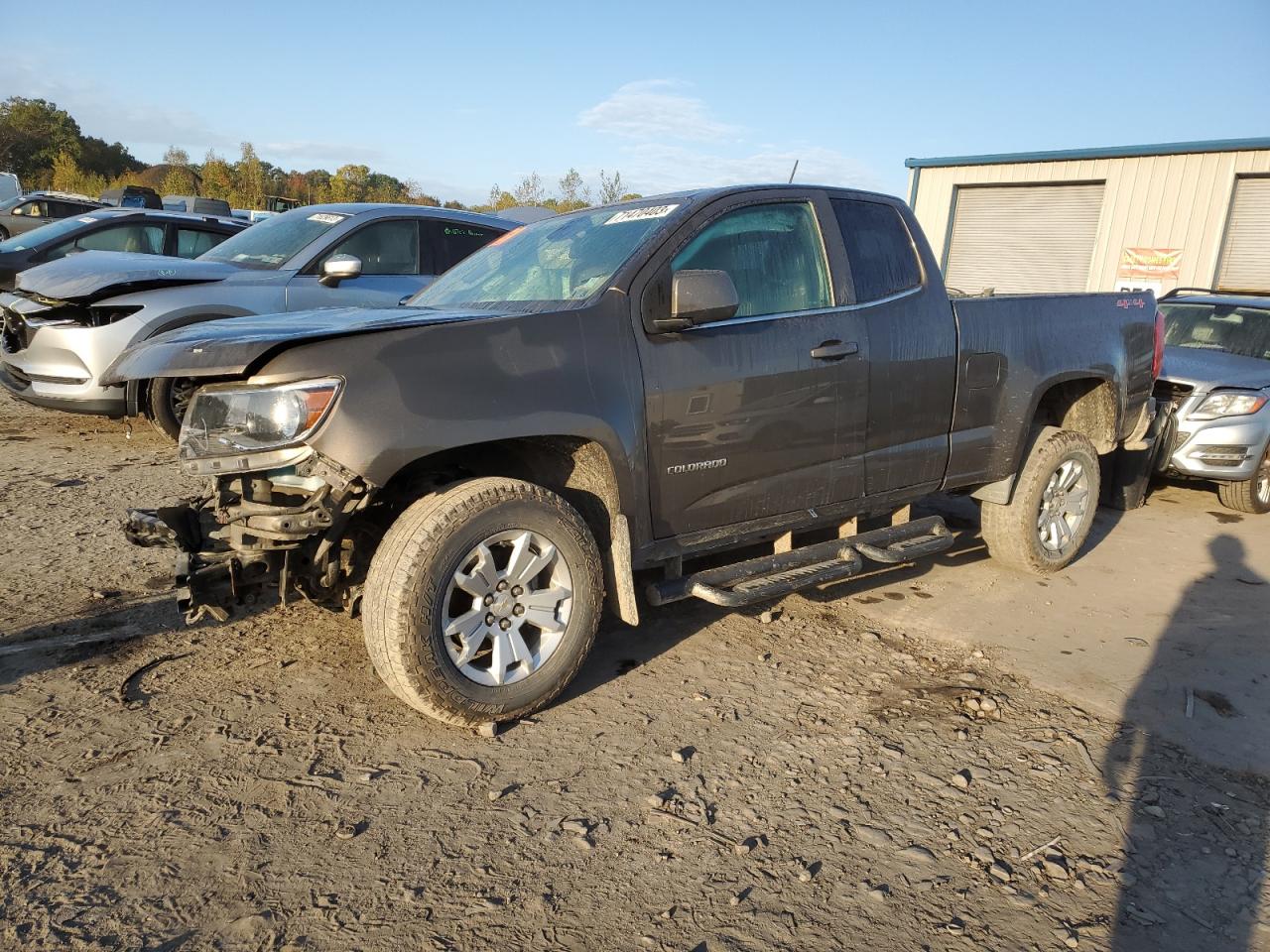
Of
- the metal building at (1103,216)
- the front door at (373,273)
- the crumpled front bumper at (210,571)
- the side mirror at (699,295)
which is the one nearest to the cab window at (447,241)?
Result: the front door at (373,273)

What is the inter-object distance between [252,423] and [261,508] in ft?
0.90

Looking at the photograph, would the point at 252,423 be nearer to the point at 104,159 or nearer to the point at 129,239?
the point at 129,239

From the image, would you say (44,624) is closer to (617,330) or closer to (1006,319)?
(617,330)

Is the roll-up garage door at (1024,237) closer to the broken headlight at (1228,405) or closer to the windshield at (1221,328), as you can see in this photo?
the windshield at (1221,328)

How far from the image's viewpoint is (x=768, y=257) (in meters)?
3.69

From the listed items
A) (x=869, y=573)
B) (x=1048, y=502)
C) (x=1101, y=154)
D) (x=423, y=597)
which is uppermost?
(x=1101, y=154)

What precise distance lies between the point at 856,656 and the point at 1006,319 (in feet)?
6.34

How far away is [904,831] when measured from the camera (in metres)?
2.54

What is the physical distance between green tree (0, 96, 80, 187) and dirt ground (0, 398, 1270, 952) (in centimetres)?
5096

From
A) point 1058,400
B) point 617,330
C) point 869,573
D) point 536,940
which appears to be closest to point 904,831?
point 536,940

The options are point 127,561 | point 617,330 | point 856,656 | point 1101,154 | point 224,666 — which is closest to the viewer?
point 617,330

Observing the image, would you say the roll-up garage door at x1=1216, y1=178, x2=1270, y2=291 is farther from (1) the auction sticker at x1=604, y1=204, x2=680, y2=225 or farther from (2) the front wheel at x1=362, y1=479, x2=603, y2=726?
(2) the front wheel at x1=362, y1=479, x2=603, y2=726

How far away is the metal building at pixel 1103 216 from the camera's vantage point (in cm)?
1527

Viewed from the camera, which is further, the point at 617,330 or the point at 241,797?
the point at 617,330
